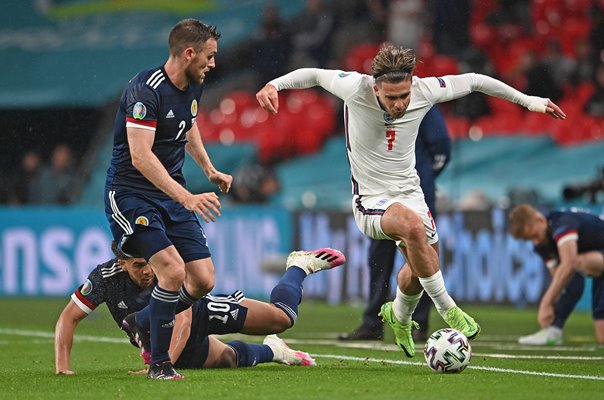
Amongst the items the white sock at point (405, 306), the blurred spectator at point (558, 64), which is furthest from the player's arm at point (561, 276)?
A: the blurred spectator at point (558, 64)

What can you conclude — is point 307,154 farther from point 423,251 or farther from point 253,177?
point 423,251

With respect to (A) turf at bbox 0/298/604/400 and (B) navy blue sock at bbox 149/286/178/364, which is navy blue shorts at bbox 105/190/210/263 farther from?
(A) turf at bbox 0/298/604/400

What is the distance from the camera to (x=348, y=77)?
7.34m

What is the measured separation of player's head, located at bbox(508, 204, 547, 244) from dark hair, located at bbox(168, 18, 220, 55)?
3705 mm

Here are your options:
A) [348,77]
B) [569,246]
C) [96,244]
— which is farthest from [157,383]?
[96,244]

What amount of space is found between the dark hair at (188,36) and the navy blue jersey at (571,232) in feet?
13.2

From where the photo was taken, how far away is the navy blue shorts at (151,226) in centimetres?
647

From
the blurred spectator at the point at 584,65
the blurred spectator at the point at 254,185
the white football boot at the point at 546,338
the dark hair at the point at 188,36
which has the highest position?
the blurred spectator at the point at 584,65

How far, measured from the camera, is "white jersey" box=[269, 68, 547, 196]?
7301mm

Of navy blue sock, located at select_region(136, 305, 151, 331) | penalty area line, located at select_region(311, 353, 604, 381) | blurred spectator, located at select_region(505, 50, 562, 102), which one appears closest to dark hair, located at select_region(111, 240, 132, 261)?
navy blue sock, located at select_region(136, 305, 151, 331)

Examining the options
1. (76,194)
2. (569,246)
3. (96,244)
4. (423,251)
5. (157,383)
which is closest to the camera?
(157,383)

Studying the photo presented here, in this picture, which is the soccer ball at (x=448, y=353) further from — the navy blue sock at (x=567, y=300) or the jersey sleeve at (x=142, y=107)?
the navy blue sock at (x=567, y=300)

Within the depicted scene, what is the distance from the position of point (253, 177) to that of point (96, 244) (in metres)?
2.25

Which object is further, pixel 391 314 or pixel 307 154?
pixel 307 154
